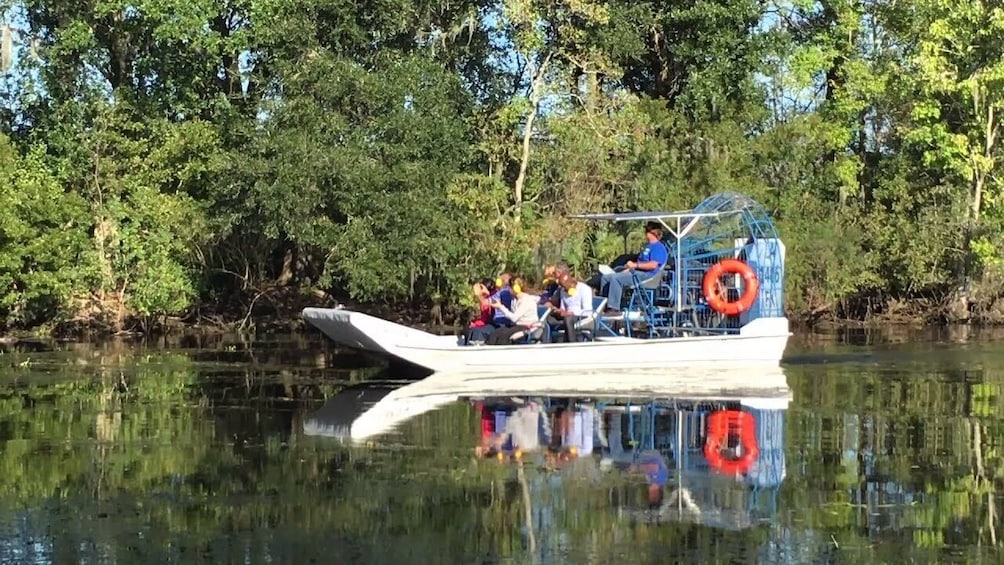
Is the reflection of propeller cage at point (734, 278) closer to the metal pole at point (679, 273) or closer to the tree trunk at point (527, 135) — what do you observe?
the metal pole at point (679, 273)

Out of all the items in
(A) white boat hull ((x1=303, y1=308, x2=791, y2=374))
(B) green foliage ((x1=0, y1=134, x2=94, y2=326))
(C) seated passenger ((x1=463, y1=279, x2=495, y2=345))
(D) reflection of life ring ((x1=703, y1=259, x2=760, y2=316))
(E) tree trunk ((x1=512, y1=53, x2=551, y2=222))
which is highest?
(E) tree trunk ((x1=512, y1=53, x2=551, y2=222))

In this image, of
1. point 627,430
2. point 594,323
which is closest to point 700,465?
point 627,430

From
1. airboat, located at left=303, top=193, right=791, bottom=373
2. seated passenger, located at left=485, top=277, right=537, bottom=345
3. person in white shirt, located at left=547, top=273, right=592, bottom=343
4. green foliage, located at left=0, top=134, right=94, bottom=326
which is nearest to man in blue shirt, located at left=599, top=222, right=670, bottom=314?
airboat, located at left=303, top=193, right=791, bottom=373

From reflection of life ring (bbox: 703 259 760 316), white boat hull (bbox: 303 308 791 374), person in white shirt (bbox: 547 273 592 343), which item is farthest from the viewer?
reflection of life ring (bbox: 703 259 760 316)

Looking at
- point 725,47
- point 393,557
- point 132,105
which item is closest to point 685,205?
point 725,47

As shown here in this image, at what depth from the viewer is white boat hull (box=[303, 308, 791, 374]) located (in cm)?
2288

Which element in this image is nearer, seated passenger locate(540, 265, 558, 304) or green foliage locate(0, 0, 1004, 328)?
seated passenger locate(540, 265, 558, 304)

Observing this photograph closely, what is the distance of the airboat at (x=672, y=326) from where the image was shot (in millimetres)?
22922

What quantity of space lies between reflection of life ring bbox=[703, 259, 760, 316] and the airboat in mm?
16

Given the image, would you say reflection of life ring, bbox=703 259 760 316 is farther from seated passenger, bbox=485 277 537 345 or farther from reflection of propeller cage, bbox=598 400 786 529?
reflection of propeller cage, bbox=598 400 786 529

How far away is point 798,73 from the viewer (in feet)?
136

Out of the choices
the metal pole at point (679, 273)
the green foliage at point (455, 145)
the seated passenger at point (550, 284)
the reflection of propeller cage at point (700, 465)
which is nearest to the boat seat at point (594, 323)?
the seated passenger at point (550, 284)

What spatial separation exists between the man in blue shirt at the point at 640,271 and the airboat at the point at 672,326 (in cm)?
17

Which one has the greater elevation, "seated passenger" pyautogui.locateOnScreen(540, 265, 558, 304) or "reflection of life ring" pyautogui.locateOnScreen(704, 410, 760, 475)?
"seated passenger" pyautogui.locateOnScreen(540, 265, 558, 304)
